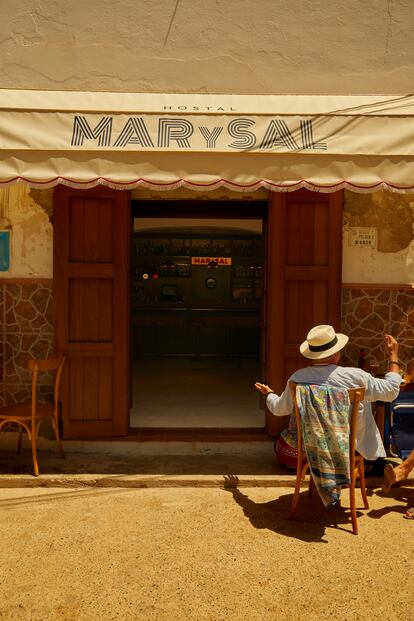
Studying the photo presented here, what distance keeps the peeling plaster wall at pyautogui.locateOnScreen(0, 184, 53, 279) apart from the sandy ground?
2.18 metres

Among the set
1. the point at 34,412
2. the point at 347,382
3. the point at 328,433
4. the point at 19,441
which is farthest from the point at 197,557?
the point at 19,441

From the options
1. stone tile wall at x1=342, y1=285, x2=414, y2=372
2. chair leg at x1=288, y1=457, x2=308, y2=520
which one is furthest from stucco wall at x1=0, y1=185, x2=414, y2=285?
chair leg at x1=288, y1=457, x2=308, y2=520

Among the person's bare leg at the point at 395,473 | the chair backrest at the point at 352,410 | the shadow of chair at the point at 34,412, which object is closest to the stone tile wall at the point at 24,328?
the shadow of chair at the point at 34,412

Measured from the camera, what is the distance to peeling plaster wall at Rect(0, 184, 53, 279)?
18.3ft

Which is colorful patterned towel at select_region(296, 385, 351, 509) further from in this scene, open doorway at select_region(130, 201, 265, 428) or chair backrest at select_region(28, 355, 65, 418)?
open doorway at select_region(130, 201, 265, 428)

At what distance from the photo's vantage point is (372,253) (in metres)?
5.73

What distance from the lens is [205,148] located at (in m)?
4.41

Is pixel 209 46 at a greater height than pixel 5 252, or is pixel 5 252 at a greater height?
pixel 209 46

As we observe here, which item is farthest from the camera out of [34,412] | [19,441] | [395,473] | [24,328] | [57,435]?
[24,328]

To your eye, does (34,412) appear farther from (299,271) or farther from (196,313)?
(196,313)

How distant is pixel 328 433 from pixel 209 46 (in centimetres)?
395

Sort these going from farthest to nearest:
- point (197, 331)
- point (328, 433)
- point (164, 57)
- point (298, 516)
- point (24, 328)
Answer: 1. point (197, 331)
2. point (24, 328)
3. point (164, 57)
4. point (298, 516)
5. point (328, 433)

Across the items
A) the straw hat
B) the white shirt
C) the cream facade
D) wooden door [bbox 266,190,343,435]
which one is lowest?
the white shirt

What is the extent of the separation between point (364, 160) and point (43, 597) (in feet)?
12.3
